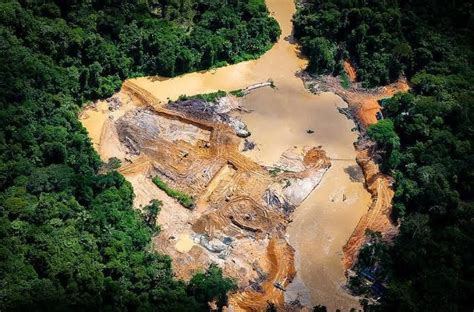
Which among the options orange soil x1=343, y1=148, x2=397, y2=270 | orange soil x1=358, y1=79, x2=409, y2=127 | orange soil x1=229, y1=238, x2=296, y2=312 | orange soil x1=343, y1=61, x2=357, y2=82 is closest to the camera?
orange soil x1=229, y1=238, x2=296, y2=312

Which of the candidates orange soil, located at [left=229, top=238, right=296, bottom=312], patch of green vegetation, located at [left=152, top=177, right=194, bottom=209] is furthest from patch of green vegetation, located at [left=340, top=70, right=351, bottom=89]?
patch of green vegetation, located at [left=152, top=177, right=194, bottom=209]

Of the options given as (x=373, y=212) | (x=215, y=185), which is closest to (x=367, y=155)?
(x=373, y=212)

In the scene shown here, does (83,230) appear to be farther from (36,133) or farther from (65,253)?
(36,133)

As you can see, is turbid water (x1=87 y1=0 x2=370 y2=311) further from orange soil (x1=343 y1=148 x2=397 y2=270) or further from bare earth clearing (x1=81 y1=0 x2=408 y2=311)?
orange soil (x1=343 y1=148 x2=397 y2=270)

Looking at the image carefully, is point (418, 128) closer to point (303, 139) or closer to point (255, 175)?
point (303, 139)

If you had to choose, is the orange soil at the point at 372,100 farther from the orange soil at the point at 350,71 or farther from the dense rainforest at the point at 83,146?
the dense rainforest at the point at 83,146

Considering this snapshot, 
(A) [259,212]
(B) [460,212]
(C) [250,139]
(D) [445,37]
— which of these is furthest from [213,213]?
(D) [445,37]
